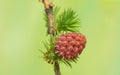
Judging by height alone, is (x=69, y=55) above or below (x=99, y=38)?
below

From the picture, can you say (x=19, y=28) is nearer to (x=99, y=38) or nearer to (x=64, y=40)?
(x=99, y=38)

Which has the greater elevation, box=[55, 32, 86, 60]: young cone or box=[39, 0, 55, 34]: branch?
box=[39, 0, 55, 34]: branch

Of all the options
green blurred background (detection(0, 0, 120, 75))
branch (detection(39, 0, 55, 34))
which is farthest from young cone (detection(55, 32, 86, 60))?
green blurred background (detection(0, 0, 120, 75))

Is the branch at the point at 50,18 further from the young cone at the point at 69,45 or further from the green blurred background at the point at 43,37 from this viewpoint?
the green blurred background at the point at 43,37

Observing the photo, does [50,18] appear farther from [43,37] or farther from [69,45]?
[43,37]

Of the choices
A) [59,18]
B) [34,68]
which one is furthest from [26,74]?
[59,18]

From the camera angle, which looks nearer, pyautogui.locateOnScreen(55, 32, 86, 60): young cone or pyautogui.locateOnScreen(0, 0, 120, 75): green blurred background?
pyautogui.locateOnScreen(55, 32, 86, 60): young cone

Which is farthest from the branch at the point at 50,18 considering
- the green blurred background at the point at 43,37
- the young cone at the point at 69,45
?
the green blurred background at the point at 43,37

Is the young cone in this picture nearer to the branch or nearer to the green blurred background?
the branch
